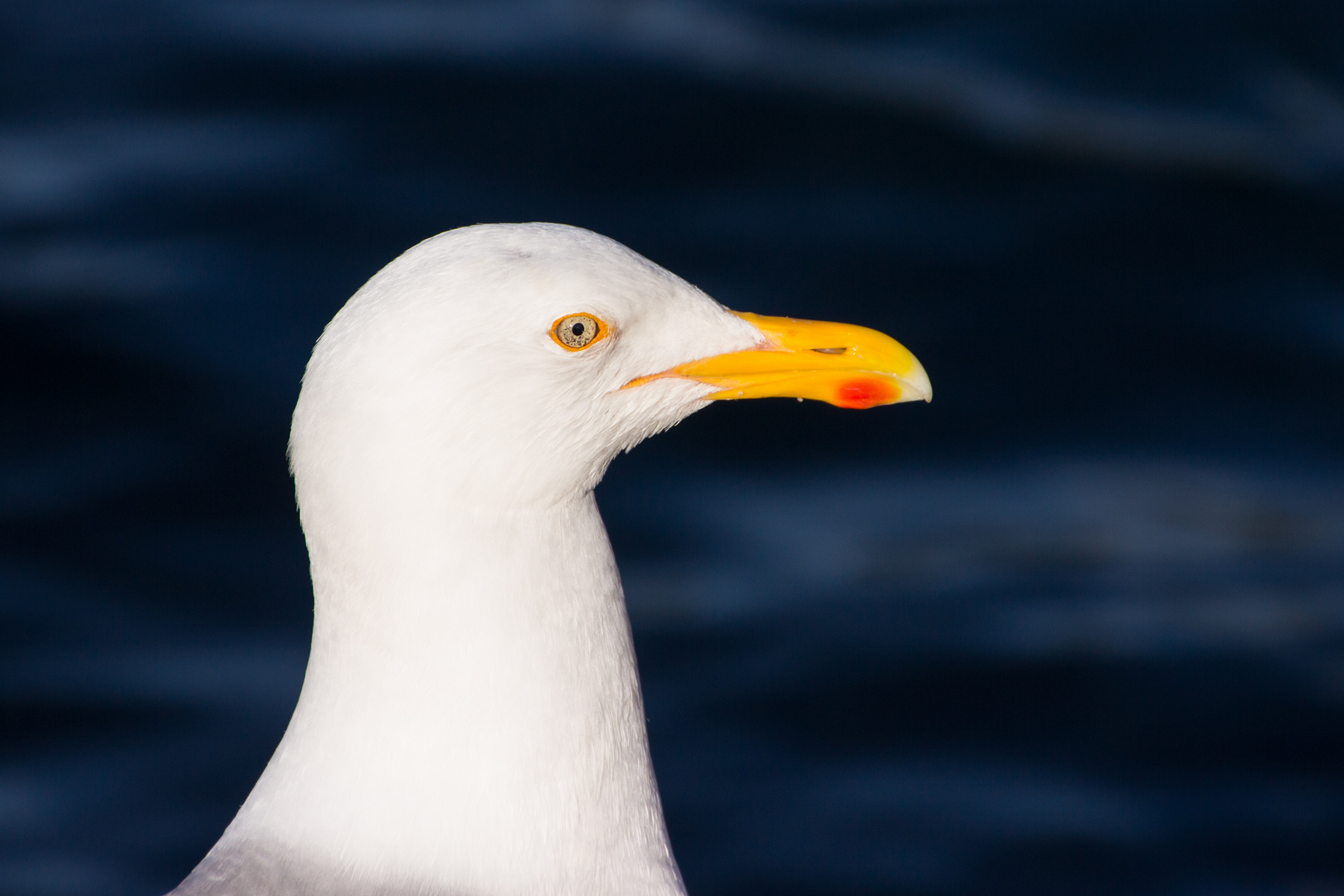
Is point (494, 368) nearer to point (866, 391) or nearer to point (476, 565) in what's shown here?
point (476, 565)

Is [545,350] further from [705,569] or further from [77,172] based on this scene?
[77,172]

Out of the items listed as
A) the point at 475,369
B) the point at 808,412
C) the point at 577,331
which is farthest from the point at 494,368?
the point at 808,412

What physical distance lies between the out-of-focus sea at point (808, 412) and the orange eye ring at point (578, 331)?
8.22 ft

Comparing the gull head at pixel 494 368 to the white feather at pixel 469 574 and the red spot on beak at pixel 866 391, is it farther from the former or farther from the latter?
the red spot on beak at pixel 866 391

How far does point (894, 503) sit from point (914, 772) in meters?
1.13

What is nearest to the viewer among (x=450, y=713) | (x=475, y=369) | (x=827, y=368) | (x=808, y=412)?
(x=475, y=369)

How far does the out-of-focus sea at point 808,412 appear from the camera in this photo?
5203 mm

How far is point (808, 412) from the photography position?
20.9 ft

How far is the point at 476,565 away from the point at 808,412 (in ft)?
11.6

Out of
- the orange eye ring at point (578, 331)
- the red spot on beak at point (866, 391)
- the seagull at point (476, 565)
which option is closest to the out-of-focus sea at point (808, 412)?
the seagull at point (476, 565)

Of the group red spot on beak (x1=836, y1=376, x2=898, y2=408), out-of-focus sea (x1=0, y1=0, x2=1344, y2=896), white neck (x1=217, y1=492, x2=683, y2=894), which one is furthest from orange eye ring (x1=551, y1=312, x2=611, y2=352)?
out-of-focus sea (x1=0, y1=0, x2=1344, y2=896)

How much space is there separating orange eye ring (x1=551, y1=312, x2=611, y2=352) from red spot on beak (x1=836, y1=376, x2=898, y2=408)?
1.79 ft

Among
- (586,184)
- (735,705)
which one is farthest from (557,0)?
(735,705)

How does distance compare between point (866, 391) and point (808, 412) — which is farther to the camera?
point (808, 412)
